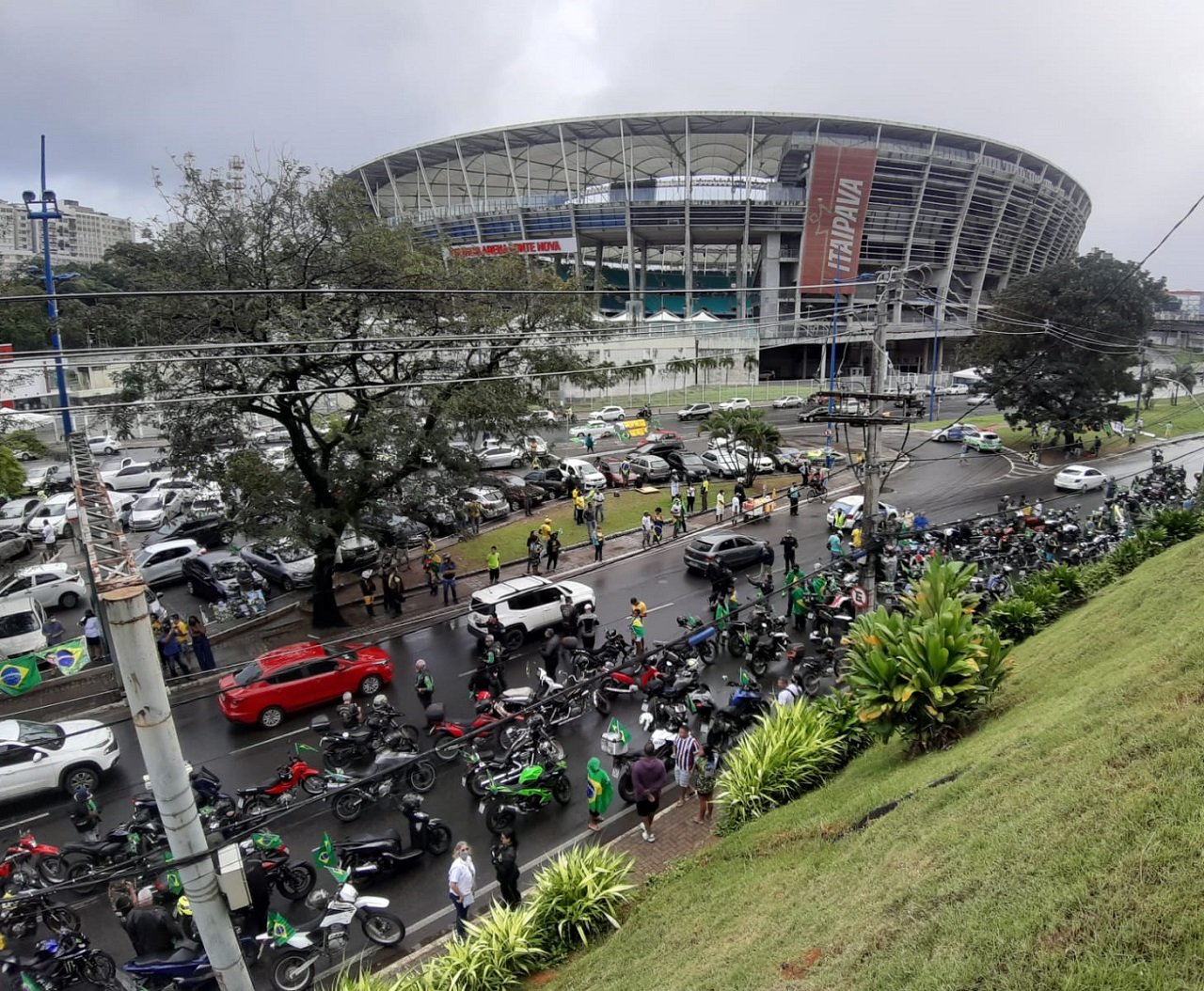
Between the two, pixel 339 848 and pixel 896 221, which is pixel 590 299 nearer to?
pixel 339 848

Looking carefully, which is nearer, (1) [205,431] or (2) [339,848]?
(2) [339,848]

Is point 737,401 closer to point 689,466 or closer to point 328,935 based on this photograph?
point 689,466

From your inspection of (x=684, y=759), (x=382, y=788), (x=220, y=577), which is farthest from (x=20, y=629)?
(x=684, y=759)

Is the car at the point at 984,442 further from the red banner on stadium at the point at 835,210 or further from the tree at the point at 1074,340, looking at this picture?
the red banner on stadium at the point at 835,210

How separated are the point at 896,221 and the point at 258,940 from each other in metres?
79.9

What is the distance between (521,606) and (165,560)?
1267 centimetres

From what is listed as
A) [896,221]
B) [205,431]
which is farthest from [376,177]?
[205,431]

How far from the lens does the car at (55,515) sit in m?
26.4

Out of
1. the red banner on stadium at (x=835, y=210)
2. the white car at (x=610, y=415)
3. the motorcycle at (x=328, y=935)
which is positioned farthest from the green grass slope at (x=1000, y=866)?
the red banner on stadium at (x=835, y=210)

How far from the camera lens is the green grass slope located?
387 cm

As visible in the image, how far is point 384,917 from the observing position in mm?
8508

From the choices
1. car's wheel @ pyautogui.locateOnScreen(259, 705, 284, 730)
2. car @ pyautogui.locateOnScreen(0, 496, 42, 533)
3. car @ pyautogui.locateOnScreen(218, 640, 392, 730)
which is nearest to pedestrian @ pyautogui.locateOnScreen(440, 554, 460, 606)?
car @ pyautogui.locateOnScreen(218, 640, 392, 730)

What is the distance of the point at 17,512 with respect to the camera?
1113 inches

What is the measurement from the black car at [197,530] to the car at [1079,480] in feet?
109
